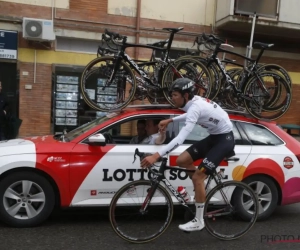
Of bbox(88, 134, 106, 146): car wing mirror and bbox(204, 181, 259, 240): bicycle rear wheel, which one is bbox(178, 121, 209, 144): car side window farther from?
bbox(88, 134, 106, 146): car wing mirror

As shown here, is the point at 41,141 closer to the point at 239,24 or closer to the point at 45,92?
the point at 45,92

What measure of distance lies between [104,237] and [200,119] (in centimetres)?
182

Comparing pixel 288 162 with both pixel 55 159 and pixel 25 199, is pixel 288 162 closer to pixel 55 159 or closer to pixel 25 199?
pixel 55 159

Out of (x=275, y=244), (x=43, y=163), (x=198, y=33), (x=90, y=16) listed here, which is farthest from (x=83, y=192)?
(x=198, y=33)

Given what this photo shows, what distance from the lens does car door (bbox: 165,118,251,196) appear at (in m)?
5.01

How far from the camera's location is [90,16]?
36.6 feet

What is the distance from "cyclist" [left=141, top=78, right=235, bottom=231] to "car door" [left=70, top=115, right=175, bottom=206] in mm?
743

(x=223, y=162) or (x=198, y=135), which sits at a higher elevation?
(x=198, y=135)

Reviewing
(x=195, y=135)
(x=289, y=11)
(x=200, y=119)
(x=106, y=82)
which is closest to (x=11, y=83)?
(x=106, y=82)

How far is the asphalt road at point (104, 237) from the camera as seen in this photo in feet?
13.9

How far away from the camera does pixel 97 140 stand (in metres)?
4.73

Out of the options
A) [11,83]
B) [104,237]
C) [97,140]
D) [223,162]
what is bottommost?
[104,237]

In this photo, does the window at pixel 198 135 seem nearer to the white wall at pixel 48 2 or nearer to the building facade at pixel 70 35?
the building facade at pixel 70 35

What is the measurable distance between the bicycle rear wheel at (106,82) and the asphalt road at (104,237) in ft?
5.65
